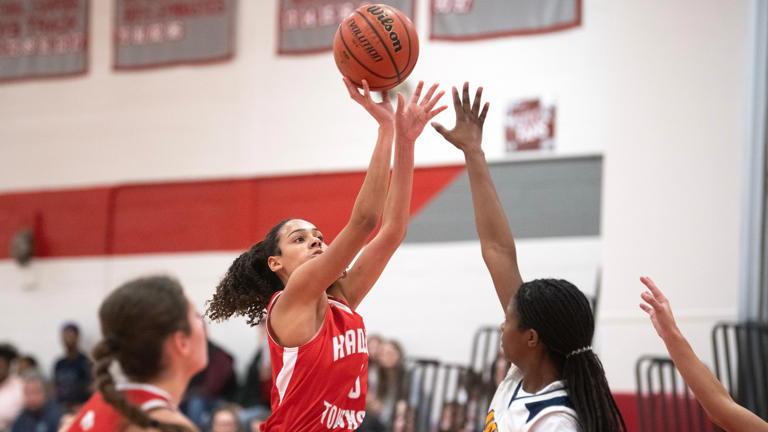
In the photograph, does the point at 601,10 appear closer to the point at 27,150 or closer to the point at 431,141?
the point at 431,141

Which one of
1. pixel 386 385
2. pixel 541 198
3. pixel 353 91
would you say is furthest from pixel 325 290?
pixel 541 198

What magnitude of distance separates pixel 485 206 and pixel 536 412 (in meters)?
0.85

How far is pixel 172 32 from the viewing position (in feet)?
32.2

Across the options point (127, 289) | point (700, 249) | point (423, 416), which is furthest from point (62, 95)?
point (127, 289)

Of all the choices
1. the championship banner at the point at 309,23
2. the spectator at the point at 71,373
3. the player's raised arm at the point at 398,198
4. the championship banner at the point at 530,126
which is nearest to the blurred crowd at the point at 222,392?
the spectator at the point at 71,373

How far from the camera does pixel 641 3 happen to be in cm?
732

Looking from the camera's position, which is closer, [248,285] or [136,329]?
[136,329]

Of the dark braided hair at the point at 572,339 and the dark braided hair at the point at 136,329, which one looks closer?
the dark braided hair at the point at 136,329

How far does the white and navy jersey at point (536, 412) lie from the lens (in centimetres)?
237

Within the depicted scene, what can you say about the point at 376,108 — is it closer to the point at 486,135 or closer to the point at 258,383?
the point at 486,135

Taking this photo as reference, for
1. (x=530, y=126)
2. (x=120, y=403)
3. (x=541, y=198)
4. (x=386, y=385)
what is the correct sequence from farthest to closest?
(x=530, y=126), (x=541, y=198), (x=386, y=385), (x=120, y=403)

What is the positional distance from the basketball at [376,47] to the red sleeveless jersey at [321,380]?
0.97 meters

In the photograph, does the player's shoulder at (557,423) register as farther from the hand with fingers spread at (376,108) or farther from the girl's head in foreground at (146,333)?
the hand with fingers spread at (376,108)

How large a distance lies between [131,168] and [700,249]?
6363 millimetres
